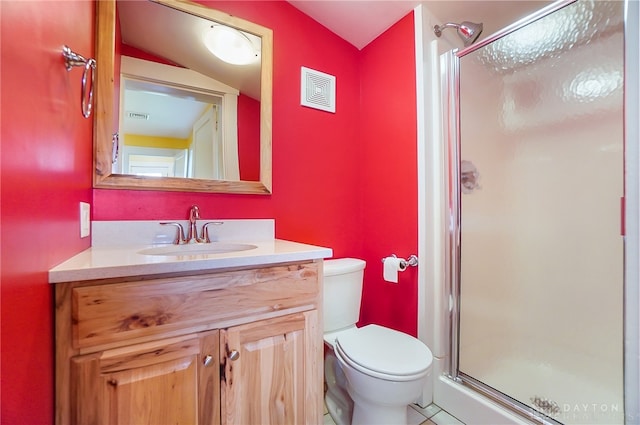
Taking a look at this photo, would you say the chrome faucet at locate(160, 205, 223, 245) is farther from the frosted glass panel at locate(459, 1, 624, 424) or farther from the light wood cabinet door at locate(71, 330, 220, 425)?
the frosted glass panel at locate(459, 1, 624, 424)

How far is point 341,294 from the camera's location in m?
1.43

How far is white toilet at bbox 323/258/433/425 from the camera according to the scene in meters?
1.02

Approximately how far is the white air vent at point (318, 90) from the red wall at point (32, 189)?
1.06m

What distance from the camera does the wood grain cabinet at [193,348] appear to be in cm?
64

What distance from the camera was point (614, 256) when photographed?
1367 millimetres

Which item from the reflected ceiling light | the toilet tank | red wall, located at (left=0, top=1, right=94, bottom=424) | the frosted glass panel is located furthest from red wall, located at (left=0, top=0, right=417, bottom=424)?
the frosted glass panel

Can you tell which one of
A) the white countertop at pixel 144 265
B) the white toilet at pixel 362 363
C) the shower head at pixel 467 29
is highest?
Answer: the shower head at pixel 467 29

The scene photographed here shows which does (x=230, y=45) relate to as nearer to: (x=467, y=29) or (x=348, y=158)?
(x=348, y=158)

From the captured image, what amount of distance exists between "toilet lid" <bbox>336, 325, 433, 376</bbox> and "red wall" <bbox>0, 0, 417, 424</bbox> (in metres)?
0.29

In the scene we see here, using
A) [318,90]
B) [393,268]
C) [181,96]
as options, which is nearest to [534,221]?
[393,268]

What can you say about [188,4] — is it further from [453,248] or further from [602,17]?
[602,17]

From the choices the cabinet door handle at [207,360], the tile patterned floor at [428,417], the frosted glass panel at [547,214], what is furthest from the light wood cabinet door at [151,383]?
the frosted glass panel at [547,214]

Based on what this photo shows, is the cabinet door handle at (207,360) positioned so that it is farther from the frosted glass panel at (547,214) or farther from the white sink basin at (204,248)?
the frosted glass panel at (547,214)

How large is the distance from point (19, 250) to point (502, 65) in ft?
6.88
